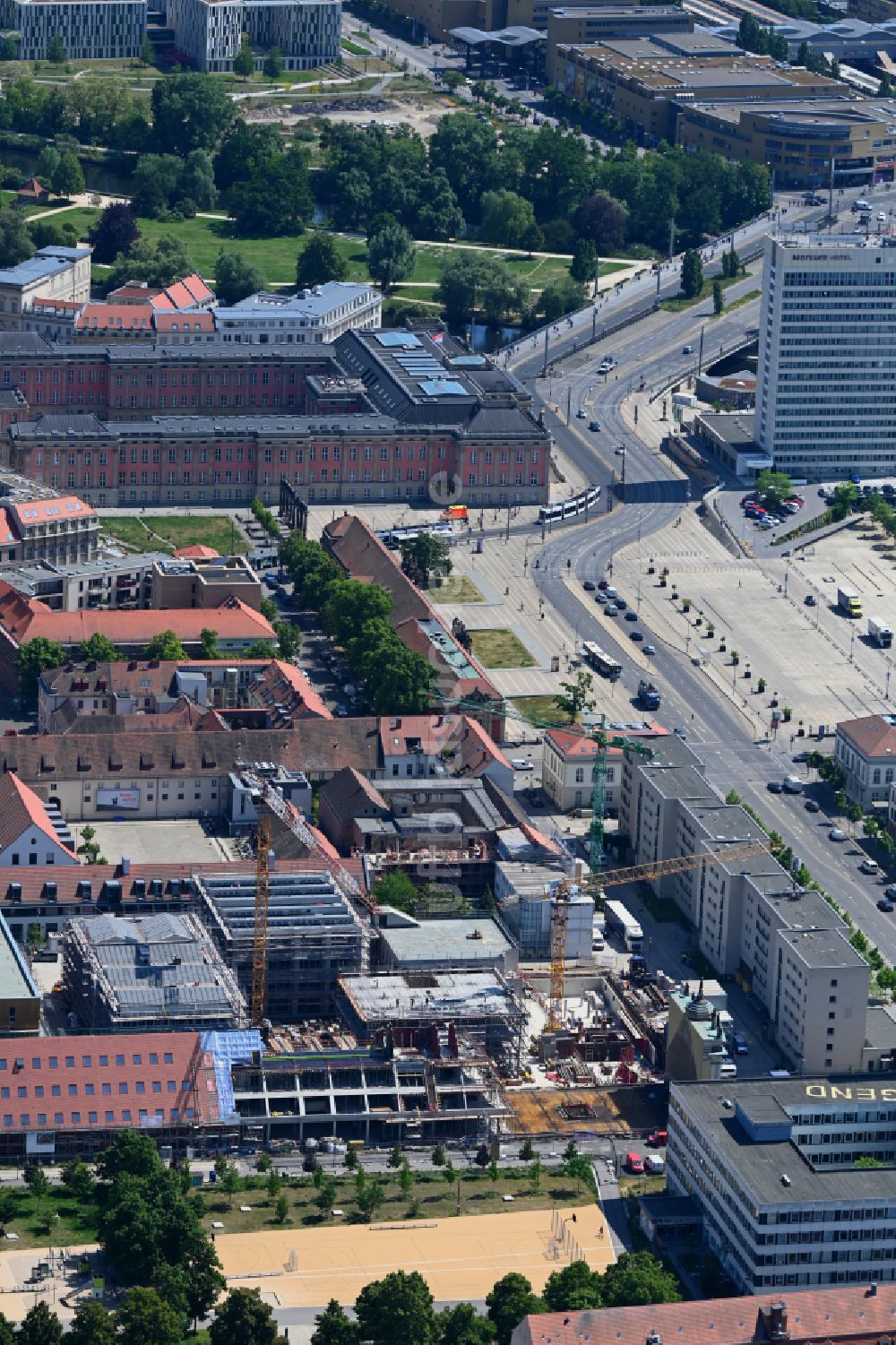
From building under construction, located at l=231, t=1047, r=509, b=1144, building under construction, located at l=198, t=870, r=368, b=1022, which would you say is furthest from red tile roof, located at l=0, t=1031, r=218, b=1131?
building under construction, located at l=198, t=870, r=368, b=1022

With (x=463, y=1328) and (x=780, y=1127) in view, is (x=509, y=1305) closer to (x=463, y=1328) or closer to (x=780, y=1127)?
(x=463, y=1328)

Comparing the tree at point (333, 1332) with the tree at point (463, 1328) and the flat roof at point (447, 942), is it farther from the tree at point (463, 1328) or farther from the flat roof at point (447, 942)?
the flat roof at point (447, 942)

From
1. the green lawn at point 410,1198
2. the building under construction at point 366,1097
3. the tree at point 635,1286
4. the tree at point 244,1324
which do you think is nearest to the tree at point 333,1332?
Answer: the tree at point 244,1324

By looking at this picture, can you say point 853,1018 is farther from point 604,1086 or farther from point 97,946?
point 97,946

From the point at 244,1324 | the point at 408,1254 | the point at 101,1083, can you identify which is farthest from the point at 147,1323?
the point at 101,1083

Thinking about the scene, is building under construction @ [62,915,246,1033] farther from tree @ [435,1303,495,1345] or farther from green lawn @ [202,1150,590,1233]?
tree @ [435,1303,495,1345]

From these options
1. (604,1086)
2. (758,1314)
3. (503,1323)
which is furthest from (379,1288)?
(604,1086)

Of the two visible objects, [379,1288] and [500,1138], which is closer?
[379,1288]
